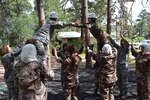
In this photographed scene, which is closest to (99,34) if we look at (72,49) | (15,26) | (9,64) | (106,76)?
(72,49)

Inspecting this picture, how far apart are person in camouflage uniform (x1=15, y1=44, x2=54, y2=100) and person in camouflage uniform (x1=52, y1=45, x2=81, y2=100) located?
2.28m

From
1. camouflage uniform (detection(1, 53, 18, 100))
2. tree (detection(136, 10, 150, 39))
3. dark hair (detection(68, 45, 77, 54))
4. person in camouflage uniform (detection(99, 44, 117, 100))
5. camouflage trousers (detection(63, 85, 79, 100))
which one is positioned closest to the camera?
camouflage uniform (detection(1, 53, 18, 100))

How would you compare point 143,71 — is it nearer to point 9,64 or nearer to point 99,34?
point 99,34

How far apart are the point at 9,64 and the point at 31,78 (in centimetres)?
209

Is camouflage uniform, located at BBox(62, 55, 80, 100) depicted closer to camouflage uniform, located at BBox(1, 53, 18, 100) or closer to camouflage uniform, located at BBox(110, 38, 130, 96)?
camouflage uniform, located at BBox(1, 53, 18, 100)

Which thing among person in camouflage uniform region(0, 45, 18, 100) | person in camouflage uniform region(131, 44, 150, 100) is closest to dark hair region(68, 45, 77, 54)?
person in camouflage uniform region(0, 45, 18, 100)

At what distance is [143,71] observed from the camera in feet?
24.5

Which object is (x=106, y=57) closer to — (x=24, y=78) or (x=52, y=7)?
(x=24, y=78)

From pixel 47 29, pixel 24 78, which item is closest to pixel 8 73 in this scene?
pixel 47 29

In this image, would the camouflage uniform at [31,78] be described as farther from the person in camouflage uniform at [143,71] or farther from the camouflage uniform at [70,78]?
the person in camouflage uniform at [143,71]

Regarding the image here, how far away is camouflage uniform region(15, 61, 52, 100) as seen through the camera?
545cm

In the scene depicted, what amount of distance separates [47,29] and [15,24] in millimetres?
34735

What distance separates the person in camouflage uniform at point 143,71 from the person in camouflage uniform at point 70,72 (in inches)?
55.8

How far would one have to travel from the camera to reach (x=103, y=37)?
8188 mm
